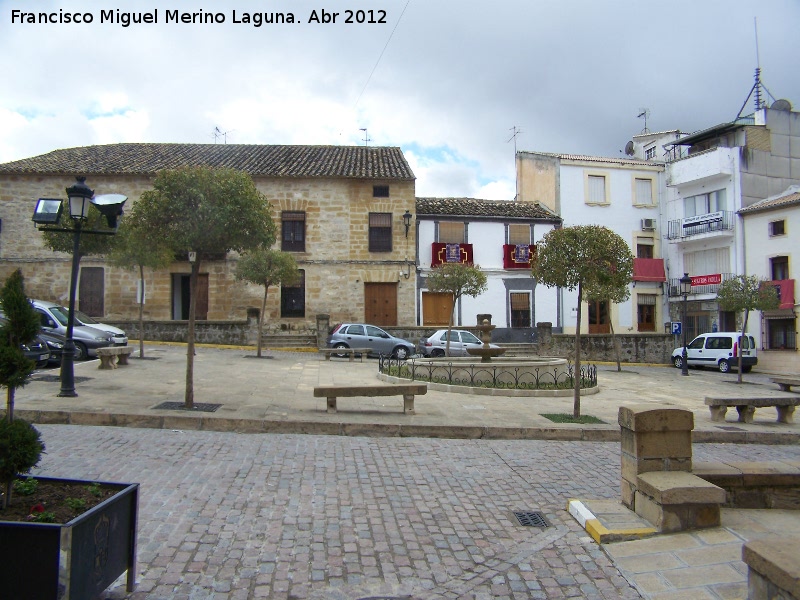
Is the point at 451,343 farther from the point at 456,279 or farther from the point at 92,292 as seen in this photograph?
the point at 92,292

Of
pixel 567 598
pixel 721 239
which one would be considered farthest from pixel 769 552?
pixel 721 239

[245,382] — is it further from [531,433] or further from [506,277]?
[506,277]

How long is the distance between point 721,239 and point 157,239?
2810 centimetres

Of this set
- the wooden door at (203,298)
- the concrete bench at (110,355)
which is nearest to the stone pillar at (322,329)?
the wooden door at (203,298)

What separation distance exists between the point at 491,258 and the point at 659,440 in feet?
77.7

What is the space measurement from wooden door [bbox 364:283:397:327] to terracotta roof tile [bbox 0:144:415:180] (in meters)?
4.94

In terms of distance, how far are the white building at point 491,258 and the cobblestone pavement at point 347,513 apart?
19.3 m

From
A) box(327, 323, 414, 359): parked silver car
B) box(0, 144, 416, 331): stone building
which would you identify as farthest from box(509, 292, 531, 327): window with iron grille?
box(327, 323, 414, 359): parked silver car

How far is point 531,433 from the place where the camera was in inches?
355

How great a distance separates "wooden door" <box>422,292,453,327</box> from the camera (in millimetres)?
27406

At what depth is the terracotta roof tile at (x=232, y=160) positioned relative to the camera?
1024 inches

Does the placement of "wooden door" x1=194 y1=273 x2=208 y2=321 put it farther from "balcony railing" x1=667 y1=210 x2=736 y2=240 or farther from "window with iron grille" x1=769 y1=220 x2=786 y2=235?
"window with iron grille" x1=769 y1=220 x2=786 y2=235

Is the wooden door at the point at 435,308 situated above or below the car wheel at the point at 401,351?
above

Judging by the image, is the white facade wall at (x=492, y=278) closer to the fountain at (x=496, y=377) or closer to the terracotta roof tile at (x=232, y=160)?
the terracotta roof tile at (x=232, y=160)
